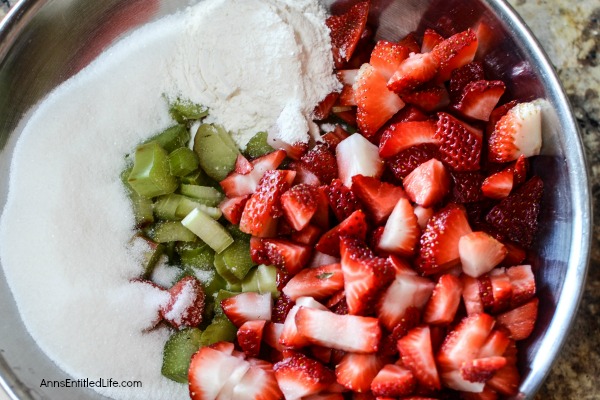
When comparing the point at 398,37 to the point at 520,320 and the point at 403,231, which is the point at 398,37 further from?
the point at 520,320

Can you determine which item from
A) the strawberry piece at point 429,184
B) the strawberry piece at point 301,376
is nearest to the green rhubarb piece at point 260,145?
the strawberry piece at point 429,184

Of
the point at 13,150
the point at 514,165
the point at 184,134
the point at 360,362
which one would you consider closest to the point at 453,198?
the point at 514,165

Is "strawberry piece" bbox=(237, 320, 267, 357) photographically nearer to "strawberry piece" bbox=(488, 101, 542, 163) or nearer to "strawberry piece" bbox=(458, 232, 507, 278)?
"strawberry piece" bbox=(458, 232, 507, 278)

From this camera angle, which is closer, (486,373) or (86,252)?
(486,373)

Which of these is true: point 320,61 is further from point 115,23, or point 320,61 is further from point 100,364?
point 100,364

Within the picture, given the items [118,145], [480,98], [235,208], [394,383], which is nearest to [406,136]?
[480,98]

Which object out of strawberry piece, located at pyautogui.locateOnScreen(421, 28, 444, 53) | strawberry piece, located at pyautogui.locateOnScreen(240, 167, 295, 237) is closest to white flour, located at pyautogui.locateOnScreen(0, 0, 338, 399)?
strawberry piece, located at pyautogui.locateOnScreen(240, 167, 295, 237)
